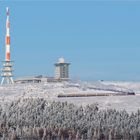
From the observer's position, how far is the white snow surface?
209 ft

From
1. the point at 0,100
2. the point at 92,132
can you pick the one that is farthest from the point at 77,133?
the point at 0,100

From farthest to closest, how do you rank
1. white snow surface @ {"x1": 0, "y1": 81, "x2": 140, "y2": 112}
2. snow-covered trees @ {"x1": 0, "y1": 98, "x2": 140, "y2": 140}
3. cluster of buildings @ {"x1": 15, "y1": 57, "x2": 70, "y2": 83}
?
cluster of buildings @ {"x1": 15, "y1": 57, "x2": 70, "y2": 83}, white snow surface @ {"x1": 0, "y1": 81, "x2": 140, "y2": 112}, snow-covered trees @ {"x1": 0, "y1": 98, "x2": 140, "y2": 140}

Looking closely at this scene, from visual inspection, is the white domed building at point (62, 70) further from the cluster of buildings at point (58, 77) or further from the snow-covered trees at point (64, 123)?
the snow-covered trees at point (64, 123)

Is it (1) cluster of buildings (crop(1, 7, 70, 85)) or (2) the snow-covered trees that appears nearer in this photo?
(2) the snow-covered trees

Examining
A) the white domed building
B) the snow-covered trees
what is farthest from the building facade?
the snow-covered trees

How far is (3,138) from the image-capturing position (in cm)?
4716

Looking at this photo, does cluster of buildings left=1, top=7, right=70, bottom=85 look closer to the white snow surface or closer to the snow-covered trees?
the white snow surface

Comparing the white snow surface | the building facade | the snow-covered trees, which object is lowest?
the snow-covered trees

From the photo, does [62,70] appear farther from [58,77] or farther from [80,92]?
[80,92]

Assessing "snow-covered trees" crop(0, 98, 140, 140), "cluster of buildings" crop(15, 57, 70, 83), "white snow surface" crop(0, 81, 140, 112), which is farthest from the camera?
"cluster of buildings" crop(15, 57, 70, 83)

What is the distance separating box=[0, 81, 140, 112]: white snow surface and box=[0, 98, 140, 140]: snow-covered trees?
6.56 meters

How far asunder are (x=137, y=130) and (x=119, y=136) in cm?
166

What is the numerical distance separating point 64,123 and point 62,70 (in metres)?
43.2

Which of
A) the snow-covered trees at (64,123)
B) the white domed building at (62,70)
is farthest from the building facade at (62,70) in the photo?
the snow-covered trees at (64,123)
